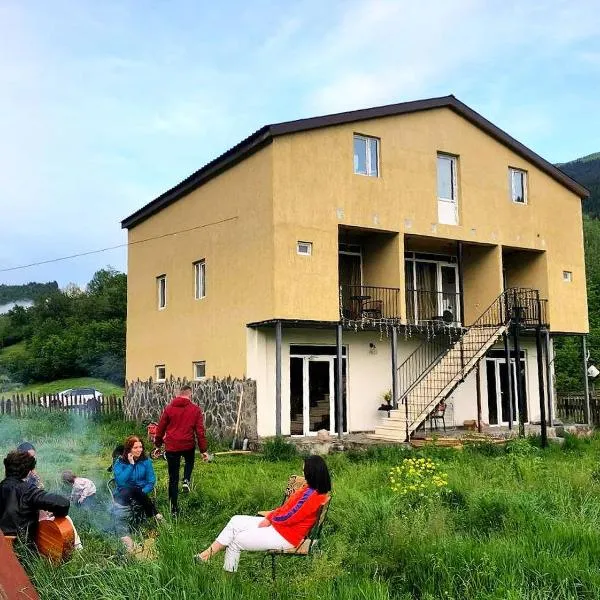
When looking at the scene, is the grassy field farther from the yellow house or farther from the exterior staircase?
the yellow house

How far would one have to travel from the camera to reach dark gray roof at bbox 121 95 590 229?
16597 millimetres

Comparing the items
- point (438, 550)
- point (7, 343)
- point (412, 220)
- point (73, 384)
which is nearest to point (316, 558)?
point (438, 550)

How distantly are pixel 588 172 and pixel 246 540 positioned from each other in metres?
137

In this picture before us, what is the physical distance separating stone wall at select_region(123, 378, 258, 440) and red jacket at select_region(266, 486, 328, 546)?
1037cm

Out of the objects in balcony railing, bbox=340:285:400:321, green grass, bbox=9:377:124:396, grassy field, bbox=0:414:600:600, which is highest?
balcony railing, bbox=340:285:400:321

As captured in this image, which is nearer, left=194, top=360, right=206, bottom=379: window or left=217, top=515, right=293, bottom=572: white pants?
left=217, top=515, right=293, bottom=572: white pants

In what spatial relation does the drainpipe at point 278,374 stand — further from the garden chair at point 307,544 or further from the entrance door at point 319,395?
the garden chair at point 307,544

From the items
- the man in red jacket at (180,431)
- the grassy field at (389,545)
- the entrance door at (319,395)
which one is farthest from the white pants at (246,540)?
the entrance door at (319,395)

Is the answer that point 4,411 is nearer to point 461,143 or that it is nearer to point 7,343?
point 461,143

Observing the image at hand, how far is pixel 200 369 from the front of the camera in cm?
1966

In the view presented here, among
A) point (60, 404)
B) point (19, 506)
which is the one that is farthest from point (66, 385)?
point (19, 506)

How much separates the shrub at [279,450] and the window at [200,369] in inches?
193

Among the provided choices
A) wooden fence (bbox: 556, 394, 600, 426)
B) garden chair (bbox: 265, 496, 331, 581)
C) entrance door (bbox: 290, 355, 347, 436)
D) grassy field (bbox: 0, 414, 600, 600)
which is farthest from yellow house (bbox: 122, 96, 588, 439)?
garden chair (bbox: 265, 496, 331, 581)

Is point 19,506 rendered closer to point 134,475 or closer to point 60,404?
point 134,475
